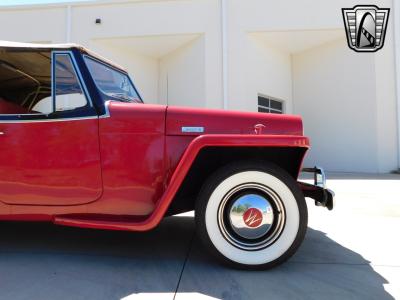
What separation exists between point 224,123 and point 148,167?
0.71 metres

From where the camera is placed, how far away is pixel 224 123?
10.1 feet

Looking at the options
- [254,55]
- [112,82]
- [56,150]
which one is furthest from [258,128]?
[254,55]

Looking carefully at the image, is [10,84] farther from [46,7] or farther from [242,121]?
[46,7]

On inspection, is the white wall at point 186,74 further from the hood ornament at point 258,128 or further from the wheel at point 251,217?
the wheel at point 251,217

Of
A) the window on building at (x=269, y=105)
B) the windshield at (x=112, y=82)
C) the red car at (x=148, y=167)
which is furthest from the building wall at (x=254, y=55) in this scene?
the red car at (x=148, y=167)

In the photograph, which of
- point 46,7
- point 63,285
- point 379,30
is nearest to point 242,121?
point 63,285

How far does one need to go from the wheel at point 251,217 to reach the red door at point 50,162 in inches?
36.2

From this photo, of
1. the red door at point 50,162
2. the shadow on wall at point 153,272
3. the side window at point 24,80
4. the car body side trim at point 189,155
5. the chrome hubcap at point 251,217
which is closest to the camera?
the shadow on wall at point 153,272

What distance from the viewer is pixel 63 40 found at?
14164 millimetres

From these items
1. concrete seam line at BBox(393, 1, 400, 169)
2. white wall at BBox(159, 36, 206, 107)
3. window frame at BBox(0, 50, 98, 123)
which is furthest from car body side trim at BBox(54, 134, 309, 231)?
concrete seam line at BBox(393, 1, 400, 169)

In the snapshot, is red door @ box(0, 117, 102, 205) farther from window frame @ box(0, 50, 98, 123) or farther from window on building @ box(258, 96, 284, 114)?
window on building @ box(258, 96, 284, 114)

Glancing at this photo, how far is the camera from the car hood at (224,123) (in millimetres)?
3018

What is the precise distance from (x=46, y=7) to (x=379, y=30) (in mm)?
12143

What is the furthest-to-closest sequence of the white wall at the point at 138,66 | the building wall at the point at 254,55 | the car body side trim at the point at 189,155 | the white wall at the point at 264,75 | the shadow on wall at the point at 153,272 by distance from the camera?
the white wall at the point at 138,66 < the white wall at the point at 264,75 < the building wall at the point at 254,55 < the car body side trim at the point at 189,155 < the shadow on wall at the point at 153,272
